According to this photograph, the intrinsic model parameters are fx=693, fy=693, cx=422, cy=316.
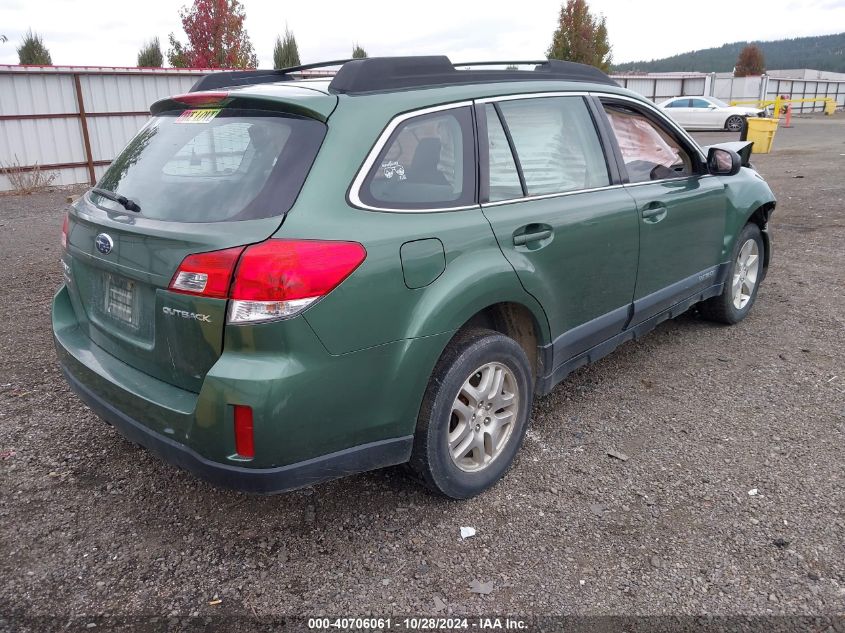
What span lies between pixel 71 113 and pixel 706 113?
22.0 meters

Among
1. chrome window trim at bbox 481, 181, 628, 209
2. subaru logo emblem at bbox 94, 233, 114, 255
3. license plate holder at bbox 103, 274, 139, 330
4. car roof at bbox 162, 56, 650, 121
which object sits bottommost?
license plate holder at bbox 103, 274, 139, 330

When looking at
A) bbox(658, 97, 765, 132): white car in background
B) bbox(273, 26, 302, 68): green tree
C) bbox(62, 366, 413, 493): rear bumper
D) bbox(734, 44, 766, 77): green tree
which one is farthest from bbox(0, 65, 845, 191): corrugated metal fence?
bbox(734, 44, 766, 77): green tree

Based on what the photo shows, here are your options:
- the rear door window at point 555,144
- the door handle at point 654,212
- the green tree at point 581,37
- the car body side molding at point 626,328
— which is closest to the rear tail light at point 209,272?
the rear door window at point 555,144

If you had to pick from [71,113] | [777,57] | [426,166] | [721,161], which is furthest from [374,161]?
[777,57]

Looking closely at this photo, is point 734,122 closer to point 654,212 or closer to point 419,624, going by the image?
point 654,212

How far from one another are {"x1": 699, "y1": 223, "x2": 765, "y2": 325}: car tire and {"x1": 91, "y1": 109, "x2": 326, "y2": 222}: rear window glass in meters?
3.45

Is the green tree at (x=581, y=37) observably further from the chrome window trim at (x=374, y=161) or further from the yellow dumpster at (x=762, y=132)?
the chrome window trim at (x=374, y=161)

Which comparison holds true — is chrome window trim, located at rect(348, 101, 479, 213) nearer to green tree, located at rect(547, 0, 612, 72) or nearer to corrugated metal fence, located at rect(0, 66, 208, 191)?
corrugated metal fence, located at rect(0, 66, 208, 191)

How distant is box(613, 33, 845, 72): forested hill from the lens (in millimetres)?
121194

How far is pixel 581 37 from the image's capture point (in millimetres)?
32844

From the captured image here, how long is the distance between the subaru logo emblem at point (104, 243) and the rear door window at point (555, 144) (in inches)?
67.7

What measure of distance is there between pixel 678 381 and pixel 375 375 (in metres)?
2.43

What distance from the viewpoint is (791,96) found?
4438 cm

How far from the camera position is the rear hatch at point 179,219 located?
2.32 m
